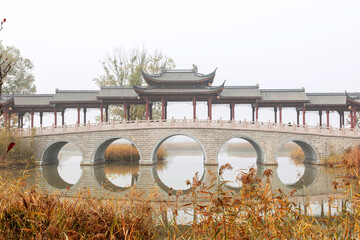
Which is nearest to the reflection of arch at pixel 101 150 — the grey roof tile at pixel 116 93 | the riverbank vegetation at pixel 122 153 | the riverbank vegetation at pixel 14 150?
the riverbank vegetation at pixel 122 153

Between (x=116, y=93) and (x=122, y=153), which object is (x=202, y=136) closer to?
(x=122, y=153)

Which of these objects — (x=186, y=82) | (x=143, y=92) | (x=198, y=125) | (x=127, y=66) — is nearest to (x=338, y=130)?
(x=198, y=125)

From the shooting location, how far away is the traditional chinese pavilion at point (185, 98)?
21281 mm

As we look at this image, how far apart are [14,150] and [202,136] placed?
44.8 ft

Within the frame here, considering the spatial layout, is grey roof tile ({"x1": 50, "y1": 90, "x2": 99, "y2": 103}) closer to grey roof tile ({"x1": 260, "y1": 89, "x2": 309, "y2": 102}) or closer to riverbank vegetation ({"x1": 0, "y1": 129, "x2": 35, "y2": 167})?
riverbank vegetation ({"x1": 0, "y1": 129, "x2": 35, "y2": 167})

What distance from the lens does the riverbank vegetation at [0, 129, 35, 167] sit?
55.8ft

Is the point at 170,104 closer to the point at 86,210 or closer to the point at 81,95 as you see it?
the point at 81,95

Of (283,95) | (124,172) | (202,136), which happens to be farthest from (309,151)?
(124,172)

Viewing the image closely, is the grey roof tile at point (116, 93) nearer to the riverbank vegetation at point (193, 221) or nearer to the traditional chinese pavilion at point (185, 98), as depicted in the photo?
the traditional chinese pavilion at point (185, 98)

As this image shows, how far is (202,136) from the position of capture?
19.0 meters

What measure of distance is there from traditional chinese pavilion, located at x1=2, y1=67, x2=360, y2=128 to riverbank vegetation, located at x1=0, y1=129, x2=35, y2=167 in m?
4.22

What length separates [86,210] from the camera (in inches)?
142

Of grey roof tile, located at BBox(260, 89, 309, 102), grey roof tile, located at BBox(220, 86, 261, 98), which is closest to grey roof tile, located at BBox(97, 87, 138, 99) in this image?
grey roof tile, located at BBox(220, 86, 261, 98)

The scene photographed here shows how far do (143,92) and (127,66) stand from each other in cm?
901
